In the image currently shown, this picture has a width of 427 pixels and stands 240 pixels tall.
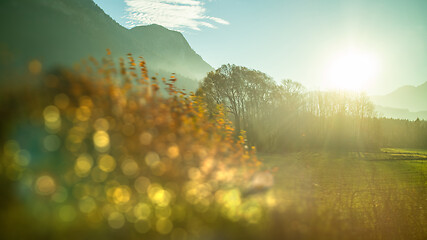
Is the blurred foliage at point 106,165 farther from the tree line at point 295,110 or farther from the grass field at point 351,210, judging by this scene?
the tree line at point 295,110

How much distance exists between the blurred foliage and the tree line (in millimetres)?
23745

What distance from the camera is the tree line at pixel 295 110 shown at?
3011cm

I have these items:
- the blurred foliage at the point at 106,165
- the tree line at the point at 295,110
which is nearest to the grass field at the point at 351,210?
the blurred foliage at the point at 106,165

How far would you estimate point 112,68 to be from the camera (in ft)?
14.0

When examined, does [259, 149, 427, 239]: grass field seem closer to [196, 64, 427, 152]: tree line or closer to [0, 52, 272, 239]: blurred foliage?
[0, 52, 272, 239]: blurred foliage

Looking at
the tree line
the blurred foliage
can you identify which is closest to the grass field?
the blurred foliage

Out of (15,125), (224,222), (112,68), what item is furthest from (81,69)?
(224,222)

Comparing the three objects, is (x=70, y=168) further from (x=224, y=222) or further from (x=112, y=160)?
(x=224, y=222)

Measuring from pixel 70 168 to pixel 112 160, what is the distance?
57 cm

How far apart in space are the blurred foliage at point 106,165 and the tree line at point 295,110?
2375cm

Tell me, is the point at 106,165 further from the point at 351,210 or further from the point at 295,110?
the point at 295,110

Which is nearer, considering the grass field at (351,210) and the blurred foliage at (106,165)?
the blurred foliage at (106,165)

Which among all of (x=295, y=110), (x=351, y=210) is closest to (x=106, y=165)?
(x=351, y=210)

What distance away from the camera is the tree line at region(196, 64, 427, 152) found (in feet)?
98.8
